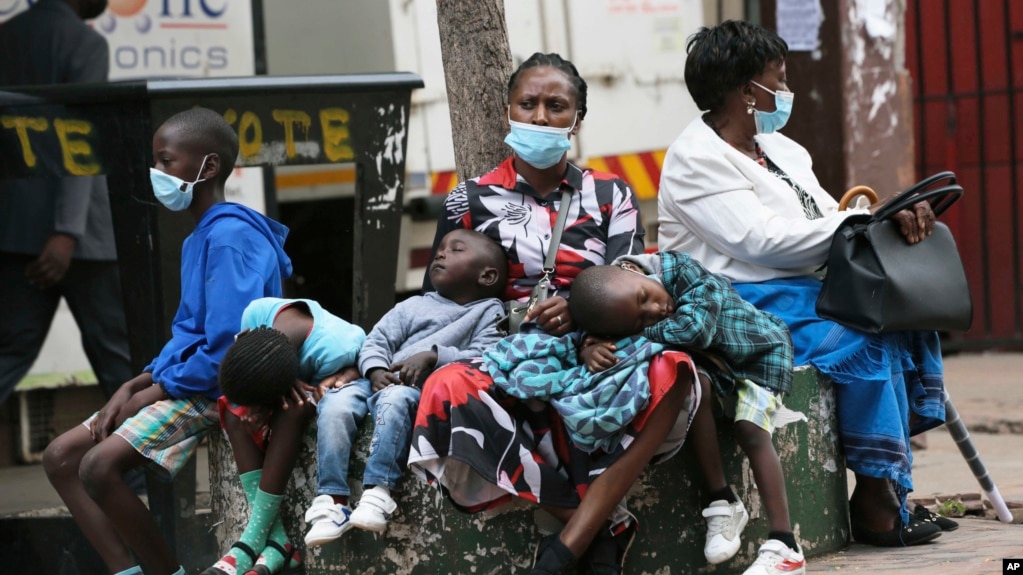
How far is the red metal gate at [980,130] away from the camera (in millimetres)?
7559

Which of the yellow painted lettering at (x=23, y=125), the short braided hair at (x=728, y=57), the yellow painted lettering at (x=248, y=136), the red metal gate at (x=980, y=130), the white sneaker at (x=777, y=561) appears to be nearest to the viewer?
the white sneaker at (x=777, y=561)

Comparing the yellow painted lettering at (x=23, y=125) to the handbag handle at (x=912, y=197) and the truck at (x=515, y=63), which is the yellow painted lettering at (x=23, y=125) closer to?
the truck at (x=515, y=63)

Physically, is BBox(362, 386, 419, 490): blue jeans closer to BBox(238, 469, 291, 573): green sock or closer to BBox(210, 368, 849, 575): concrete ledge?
BBox(210, 368, 849, 575): concrete ledge

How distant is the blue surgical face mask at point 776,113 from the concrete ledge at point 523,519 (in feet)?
2.46

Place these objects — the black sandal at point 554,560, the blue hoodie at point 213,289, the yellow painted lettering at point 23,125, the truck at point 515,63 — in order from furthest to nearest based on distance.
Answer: the truck at point 515,63, the yellow painted lettering at point 23,125, the blue hoodie at point 213,289, the black sandal at point 554,560

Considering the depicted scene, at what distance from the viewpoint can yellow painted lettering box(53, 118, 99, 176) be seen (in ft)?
12.7

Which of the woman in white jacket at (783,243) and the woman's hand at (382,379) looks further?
the woman in white jacket at (783,243)

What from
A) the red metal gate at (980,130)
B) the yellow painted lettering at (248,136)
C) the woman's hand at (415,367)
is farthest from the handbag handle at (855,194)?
the red metal gate at (980,130)

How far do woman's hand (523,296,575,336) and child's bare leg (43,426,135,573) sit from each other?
1.27 meters

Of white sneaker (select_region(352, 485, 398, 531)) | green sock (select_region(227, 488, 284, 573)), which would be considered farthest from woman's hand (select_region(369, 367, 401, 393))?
green sock (select_region(227, 488, 284, 573))

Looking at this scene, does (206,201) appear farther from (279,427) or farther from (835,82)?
(835,82)

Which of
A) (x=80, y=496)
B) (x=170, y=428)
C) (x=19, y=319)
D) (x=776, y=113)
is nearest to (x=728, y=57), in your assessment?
(x=776, y=113)

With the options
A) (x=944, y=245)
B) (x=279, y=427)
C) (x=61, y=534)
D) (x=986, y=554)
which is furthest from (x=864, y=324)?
(x=61, y=534)

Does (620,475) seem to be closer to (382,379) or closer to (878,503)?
(382,379)
